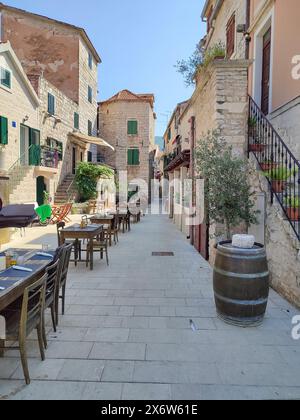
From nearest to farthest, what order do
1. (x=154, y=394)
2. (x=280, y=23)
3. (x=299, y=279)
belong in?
(x=154, y=394) < (x=299, y=279) < (x=280, y=23)

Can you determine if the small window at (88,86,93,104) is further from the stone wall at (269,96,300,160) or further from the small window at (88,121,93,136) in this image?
the stone wall at (269,96,300,160)

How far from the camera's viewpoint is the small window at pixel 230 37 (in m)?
9.30

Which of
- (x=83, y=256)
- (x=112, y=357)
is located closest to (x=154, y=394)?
(x=112, y=357)

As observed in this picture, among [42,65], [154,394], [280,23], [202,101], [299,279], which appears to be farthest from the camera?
[42,65]

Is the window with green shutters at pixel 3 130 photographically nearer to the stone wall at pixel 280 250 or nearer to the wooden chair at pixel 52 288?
the stone wall at pixel 280 250

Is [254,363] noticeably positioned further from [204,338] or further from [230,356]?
[204,338]

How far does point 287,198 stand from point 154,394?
11.7 feet

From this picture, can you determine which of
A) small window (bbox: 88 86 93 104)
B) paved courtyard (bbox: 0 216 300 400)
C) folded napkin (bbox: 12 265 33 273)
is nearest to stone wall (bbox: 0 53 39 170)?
paved courtyard (bbox: 0 216 300 400)

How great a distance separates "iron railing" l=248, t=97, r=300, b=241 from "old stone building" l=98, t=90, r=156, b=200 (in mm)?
20355

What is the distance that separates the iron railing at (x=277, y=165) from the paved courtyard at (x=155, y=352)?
1389 mm

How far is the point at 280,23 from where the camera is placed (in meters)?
6.32

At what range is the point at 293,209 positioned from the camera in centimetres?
471

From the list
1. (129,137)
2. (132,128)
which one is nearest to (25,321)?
(129,137)

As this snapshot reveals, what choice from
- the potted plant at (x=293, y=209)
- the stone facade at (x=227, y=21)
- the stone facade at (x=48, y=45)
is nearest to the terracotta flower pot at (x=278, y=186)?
the potted plant at (x=293, y=209)
